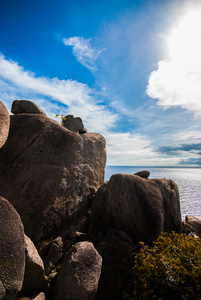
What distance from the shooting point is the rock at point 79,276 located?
17.9 feet

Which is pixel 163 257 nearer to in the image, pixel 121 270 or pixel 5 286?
pixel 121 270

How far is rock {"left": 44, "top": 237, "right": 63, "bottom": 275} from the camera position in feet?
23.9

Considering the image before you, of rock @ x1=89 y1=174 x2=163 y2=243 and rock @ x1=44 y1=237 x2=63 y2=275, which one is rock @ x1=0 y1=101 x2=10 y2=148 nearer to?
rock @ x1=44 y1=237 x2=63 y2=275

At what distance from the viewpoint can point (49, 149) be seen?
9617 millimetres

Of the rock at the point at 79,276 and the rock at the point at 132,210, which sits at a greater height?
the rock at the point at 132,210

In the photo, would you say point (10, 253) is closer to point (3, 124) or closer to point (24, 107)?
point (3, 124)

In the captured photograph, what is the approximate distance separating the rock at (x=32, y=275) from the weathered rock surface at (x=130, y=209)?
4.60 m

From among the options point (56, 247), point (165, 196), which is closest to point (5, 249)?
point (56, 247)

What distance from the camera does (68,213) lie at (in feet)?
31.7

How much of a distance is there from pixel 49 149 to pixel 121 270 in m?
→ 7.80

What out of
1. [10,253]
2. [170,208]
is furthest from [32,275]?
[170,208]

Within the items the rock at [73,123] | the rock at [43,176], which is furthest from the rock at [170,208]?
the rock at [73,123]

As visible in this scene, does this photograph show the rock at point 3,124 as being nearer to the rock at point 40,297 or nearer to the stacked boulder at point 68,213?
the stacked boulder at point 68,213

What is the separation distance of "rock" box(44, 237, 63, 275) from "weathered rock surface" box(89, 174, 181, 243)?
2542mm
